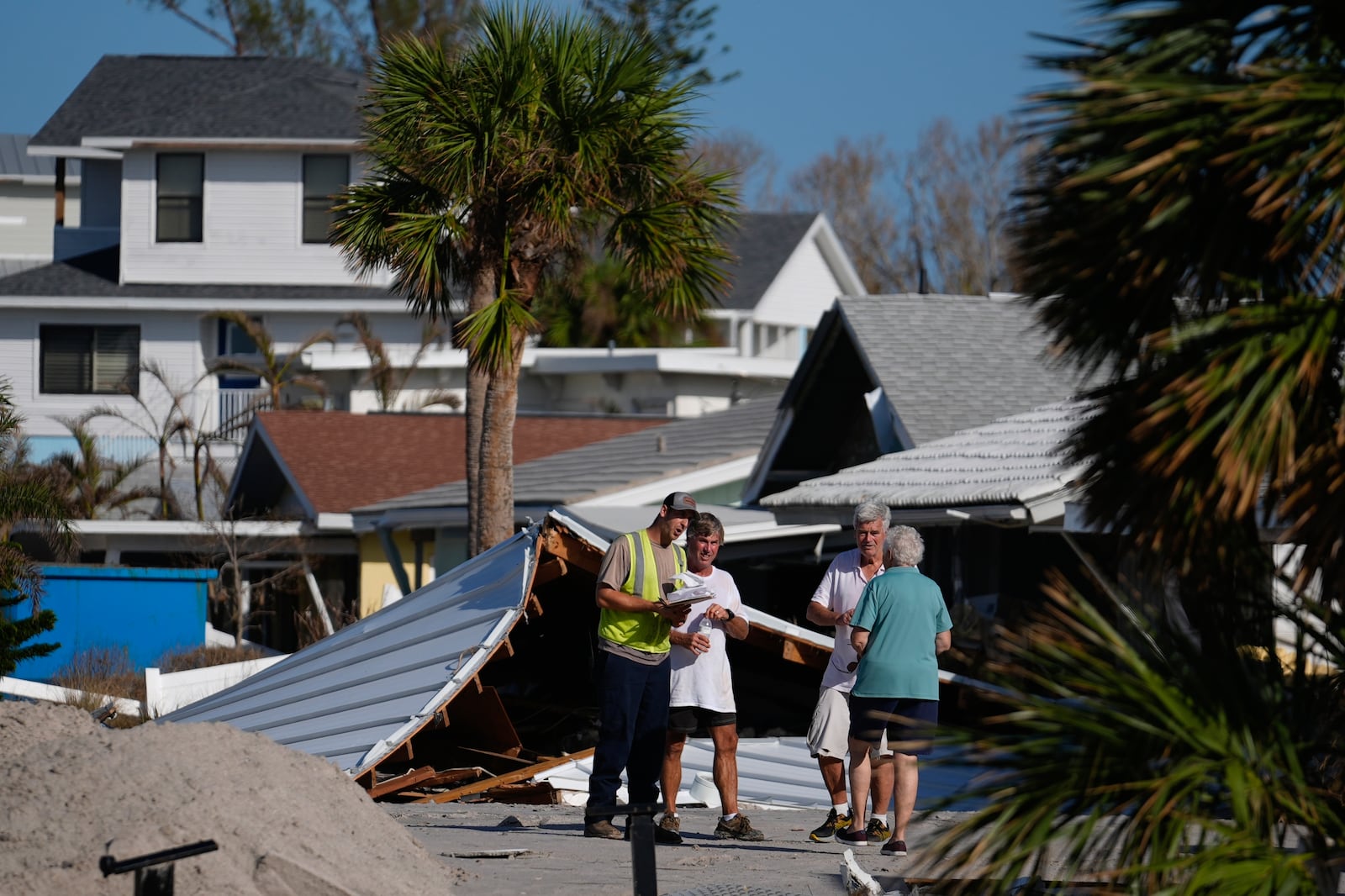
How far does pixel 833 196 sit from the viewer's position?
5816 centimetres

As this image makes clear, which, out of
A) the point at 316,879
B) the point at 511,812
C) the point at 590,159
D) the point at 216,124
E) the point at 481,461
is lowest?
the point at 511,812

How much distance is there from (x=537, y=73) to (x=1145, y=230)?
12247 mm

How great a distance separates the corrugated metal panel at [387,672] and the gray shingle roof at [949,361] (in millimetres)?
5787

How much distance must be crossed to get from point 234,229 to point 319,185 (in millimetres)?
1905

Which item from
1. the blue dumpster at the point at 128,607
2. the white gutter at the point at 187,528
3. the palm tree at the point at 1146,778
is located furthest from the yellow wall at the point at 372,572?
the palm tree at the point at 1146,778

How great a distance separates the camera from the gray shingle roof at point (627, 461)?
2189 cm

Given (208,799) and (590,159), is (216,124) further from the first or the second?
(208,799)

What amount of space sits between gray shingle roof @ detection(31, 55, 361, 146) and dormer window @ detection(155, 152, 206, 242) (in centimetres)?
59

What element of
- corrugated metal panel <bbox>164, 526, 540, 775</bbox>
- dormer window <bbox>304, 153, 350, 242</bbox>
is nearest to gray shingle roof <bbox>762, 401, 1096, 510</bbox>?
corrugated metal panel <bbox>164, 526, 540, 775</bbox>

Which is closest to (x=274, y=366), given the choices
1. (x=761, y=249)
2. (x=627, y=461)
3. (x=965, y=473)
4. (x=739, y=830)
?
(x=627, y=461)

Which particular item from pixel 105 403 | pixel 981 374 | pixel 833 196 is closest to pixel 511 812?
pixel 981 374

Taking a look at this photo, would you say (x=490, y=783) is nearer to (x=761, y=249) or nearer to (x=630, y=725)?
(x=630, y=725)

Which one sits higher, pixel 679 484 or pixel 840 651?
pixel 679 484

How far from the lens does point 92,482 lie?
94.7 feet
